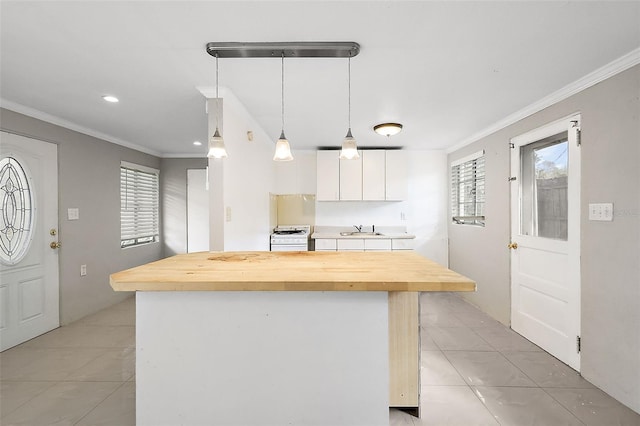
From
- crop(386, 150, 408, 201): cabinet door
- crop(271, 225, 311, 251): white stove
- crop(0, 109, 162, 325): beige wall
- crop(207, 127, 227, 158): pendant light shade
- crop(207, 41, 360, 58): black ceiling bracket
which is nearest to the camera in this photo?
crop(207, 41, 360, 58): black ceiling bracket

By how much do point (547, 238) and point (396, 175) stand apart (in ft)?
7.48

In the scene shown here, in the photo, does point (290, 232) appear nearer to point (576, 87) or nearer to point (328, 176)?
point (328, 176)

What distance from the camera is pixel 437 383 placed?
7.13 ft

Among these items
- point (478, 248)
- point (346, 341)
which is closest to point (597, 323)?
point (478, 248)

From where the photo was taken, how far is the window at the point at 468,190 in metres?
3.81

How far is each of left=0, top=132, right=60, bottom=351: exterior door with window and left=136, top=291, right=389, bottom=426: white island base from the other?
2430mm

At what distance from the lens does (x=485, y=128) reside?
11.7ft

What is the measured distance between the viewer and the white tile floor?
1.84 m

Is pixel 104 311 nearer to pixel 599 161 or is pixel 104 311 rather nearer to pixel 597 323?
pixel 597 323

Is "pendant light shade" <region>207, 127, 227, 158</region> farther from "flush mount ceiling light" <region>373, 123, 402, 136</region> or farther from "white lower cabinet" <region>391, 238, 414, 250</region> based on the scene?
"white lower cabinet" <region>391, 238, 414, 250</region>

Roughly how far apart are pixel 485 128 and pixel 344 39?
2679 mm

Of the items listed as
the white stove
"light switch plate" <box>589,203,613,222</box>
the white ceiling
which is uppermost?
the white ceiling

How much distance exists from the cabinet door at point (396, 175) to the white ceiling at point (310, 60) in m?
1.40

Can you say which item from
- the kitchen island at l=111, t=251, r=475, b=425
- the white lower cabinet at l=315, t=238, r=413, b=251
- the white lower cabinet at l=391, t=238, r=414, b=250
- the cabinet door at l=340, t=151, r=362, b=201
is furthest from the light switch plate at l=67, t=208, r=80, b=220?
the white lower cabinet at l=391, t=238, r=414, b=250
